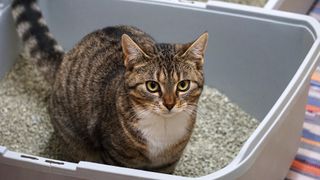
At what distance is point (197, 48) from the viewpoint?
4.43ft

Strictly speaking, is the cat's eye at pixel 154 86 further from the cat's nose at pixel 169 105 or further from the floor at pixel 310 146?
the floor at pixel 310 146

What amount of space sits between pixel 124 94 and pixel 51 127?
20.8 inches

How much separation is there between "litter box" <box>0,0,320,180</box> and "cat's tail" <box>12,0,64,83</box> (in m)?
0.08

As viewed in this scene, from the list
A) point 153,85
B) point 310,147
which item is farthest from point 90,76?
point 310,147

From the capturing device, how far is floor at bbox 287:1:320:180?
182 cm

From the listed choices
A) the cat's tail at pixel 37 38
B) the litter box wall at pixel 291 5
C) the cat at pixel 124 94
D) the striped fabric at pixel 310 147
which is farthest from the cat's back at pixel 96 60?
the striped fabric at pixel 310 147

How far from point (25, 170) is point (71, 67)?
0.39 metres

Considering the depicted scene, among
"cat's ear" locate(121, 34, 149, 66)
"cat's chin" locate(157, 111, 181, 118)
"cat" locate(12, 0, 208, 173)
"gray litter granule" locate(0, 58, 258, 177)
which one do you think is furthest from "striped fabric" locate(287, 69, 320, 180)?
"cat's ear" locate(121, 34, 149, 66)

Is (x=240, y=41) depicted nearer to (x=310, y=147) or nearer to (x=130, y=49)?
(x=310, y=147)

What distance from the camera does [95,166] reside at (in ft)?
4.14

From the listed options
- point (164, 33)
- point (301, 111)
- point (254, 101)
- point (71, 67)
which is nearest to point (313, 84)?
point (254, 101)

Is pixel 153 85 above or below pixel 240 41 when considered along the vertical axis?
below

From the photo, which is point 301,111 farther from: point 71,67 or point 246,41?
point 71,67

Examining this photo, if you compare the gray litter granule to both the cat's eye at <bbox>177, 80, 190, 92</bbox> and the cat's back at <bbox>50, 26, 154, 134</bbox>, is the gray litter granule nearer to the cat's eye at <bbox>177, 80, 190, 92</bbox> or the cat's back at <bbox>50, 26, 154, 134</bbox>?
the cat's back at <bbox>50, 26, 154, 134</bbox>
